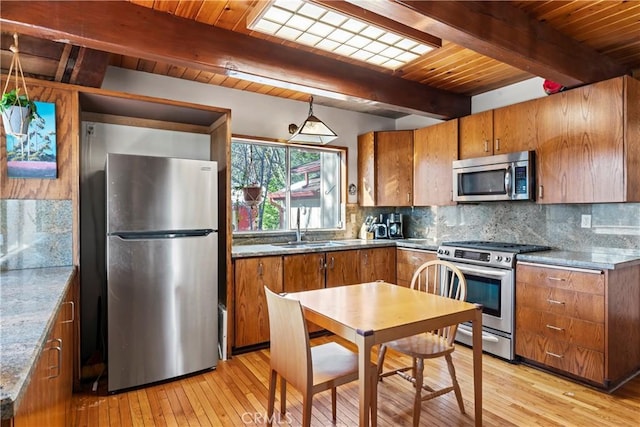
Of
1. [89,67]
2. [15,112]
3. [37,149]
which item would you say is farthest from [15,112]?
[89,67]

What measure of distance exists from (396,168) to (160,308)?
2.91 meters

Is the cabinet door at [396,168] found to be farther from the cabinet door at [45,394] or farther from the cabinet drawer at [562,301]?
the cabinet door at [45,394]

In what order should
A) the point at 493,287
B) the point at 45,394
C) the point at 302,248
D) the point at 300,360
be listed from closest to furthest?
the point at 45,394
the point at 300,360
the point at 493,287
the point at 302,248

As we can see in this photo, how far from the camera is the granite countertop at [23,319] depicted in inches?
33.8

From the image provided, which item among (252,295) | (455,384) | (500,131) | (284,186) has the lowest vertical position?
(455,384)

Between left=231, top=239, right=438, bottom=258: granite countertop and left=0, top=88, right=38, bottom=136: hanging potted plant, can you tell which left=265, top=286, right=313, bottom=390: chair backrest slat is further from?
left=0, top=88, right=38, bottom=136: hanging potted plant

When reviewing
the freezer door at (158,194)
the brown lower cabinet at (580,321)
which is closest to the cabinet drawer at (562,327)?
the brown lower cabinet at (580,321)

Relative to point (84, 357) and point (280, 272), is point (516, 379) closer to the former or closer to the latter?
point (280, 272)

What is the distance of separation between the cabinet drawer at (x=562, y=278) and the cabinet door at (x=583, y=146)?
61cm

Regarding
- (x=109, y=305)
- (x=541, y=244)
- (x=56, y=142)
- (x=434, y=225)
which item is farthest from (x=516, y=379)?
(x=56, y=142)

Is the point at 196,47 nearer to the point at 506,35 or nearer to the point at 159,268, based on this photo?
the point at 159,268

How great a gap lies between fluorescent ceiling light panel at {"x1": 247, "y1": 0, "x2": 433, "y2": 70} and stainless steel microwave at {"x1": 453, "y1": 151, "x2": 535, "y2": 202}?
132 cm

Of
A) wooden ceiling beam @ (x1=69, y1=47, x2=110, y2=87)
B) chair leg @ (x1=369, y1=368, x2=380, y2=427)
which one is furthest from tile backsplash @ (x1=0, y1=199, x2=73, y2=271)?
chair leg @ (x1=369, y1=368, x2=380, y2=427)

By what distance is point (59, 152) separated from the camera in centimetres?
239
